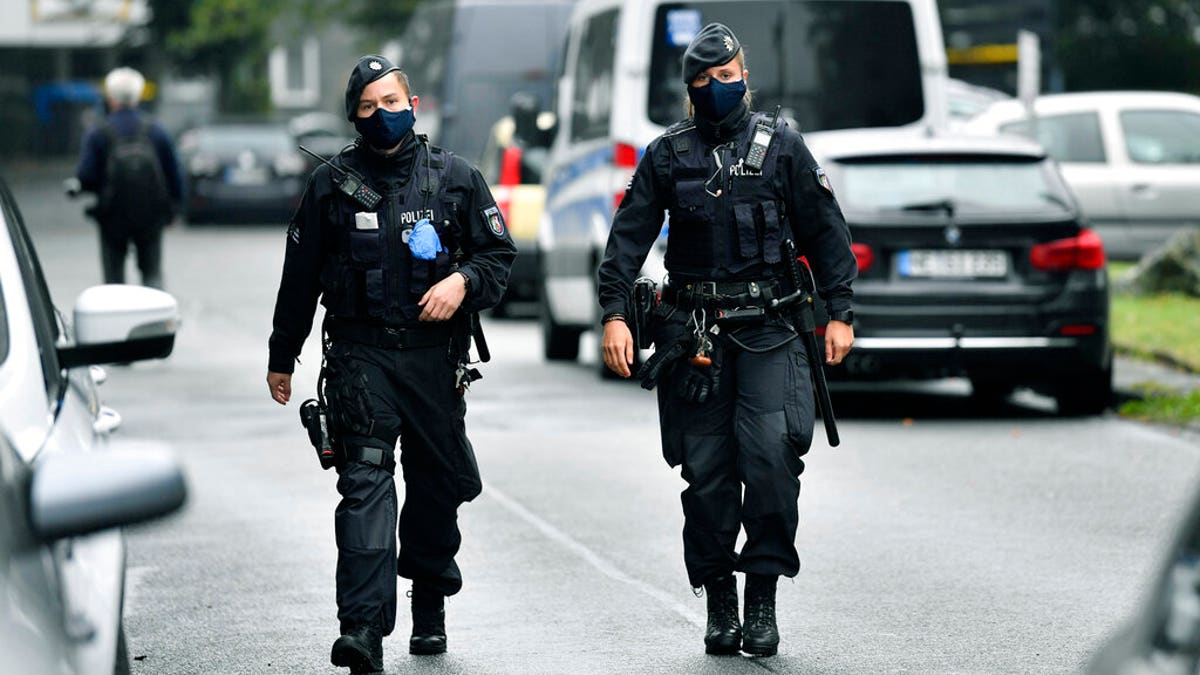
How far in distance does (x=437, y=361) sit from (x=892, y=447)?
5.14 meters

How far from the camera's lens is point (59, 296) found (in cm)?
2167

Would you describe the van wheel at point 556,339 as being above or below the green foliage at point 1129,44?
above

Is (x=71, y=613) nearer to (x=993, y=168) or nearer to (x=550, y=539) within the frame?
(x=550, y=539)

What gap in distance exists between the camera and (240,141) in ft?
112

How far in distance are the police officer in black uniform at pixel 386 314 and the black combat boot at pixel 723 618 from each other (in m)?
0.73

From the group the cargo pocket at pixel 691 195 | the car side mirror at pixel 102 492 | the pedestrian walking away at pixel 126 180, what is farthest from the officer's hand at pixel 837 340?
the pedestrian walking away at pixel 126 180

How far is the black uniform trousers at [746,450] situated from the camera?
6.41 m

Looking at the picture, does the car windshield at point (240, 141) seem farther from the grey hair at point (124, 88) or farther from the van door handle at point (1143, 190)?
the grey hair at point (124, 88)

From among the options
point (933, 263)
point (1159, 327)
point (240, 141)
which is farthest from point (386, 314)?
point (240, 141)

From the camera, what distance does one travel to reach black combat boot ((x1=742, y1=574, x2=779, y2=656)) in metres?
6.45

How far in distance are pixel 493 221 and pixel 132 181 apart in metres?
9.23

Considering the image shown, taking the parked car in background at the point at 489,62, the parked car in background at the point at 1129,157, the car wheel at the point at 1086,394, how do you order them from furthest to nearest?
the parked car in background at the point at 489,62
the parked car in background at the point at 1129,157
the car wheel at the point at 1086,394

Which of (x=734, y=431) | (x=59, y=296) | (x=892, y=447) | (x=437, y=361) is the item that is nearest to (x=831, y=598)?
(x=734, y=431)

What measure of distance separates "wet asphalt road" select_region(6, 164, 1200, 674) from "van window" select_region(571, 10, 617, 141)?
64.6 inches
